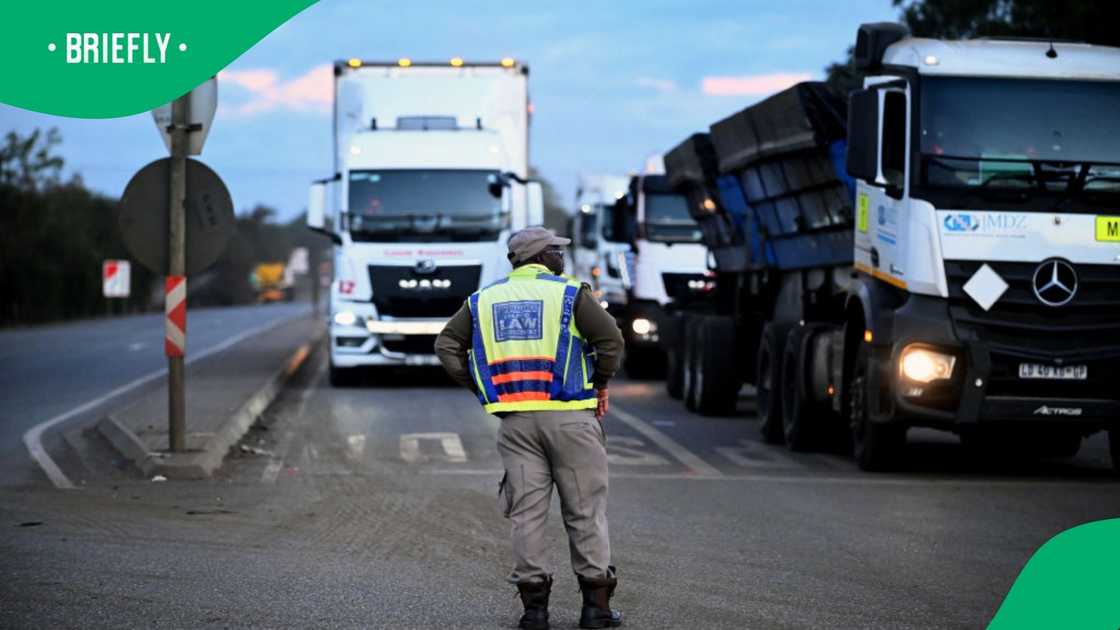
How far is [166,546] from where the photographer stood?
9961 millimetres

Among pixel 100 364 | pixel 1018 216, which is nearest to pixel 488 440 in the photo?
pixel 1018 216

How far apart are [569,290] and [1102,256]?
6909 mm

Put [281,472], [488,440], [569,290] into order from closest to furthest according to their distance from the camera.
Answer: [569,290], [281,472], [488,440]

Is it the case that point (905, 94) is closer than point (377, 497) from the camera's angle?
No

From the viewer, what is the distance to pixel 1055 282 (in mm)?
13188

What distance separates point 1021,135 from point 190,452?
6.80 meters

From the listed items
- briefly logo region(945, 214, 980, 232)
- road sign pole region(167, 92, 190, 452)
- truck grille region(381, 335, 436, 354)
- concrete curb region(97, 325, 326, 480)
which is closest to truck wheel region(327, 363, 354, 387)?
truck grille region(381, 335, 436, 354)

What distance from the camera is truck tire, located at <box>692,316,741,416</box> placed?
2033cm

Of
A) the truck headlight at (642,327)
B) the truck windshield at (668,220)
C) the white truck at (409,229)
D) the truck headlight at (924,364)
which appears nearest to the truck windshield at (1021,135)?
the truck headlight at (924,364)

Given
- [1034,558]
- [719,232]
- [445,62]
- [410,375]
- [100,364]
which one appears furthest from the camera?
[100,364]

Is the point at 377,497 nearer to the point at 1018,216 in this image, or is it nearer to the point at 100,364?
the point at 1018,216

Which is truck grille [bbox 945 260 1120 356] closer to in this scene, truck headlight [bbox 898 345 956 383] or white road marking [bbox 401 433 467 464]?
truck headlight [bbox 898 345 956 383]

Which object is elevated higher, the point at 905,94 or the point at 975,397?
the point at 905,94

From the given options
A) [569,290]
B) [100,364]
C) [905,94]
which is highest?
[905,94]
